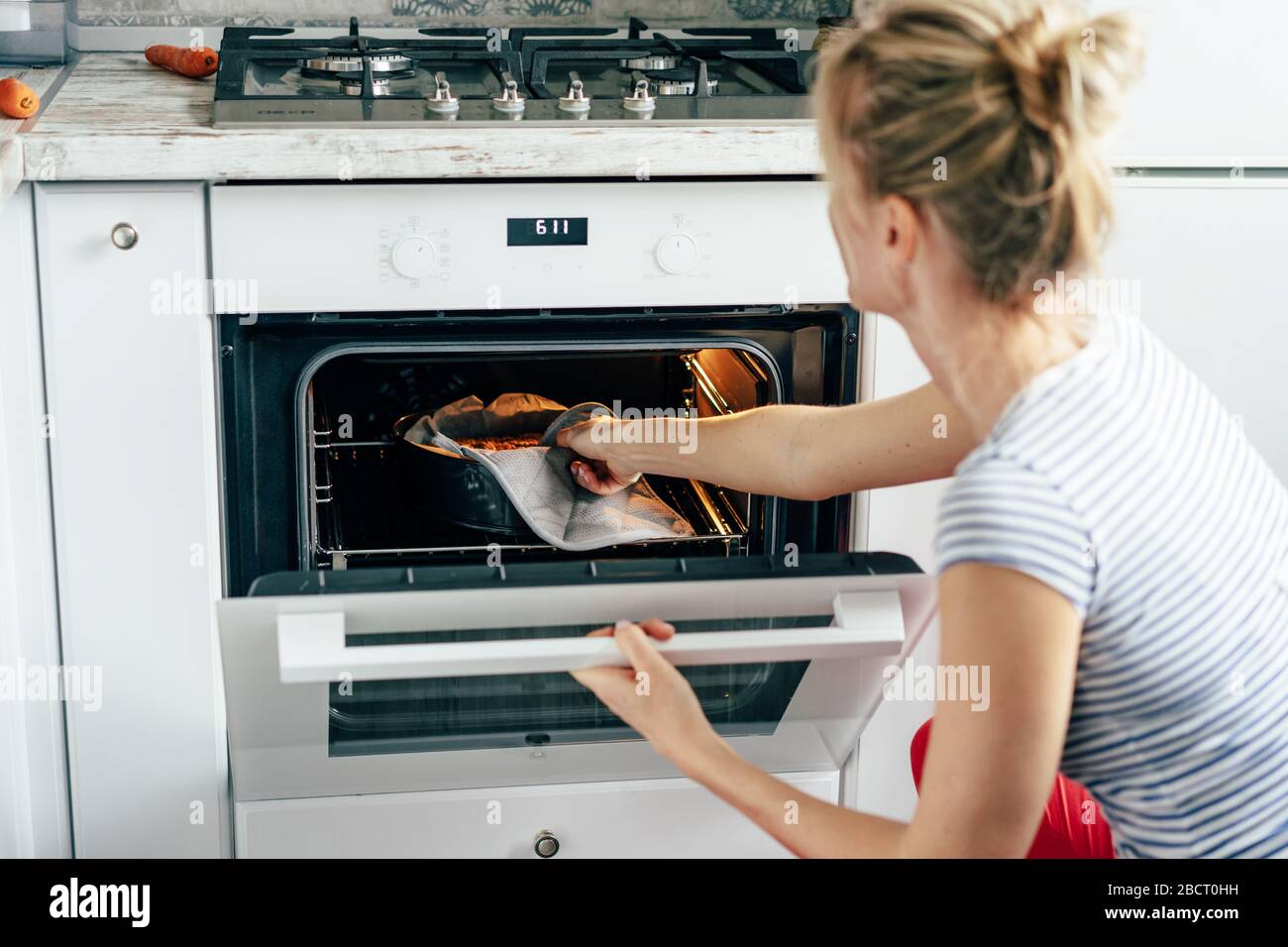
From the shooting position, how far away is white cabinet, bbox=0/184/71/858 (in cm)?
150

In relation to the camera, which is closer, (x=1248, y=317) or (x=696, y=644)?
(x=696, y=644)

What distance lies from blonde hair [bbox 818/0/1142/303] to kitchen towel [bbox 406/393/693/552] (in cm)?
75

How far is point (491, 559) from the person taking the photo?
1754 mm

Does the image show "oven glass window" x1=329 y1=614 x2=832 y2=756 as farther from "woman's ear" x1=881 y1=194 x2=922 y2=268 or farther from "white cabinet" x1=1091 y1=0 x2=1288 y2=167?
"white cabinet" x1=1091 y1=0 x2=1288 y2=167

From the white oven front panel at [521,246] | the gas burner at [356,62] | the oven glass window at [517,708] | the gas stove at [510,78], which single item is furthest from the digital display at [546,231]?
the oven glass window at [517,708]

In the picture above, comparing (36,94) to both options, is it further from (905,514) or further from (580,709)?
(905,514)

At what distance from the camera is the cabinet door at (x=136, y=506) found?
1514 millimetres

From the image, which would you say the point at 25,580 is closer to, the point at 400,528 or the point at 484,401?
the point at 400,528

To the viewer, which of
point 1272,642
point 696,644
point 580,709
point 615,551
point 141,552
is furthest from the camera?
point 615,551

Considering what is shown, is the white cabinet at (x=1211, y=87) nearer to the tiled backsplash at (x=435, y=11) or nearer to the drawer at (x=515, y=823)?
the tiled backsplash at (x=435, y=11)

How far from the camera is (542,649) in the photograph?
1137 millimetres
